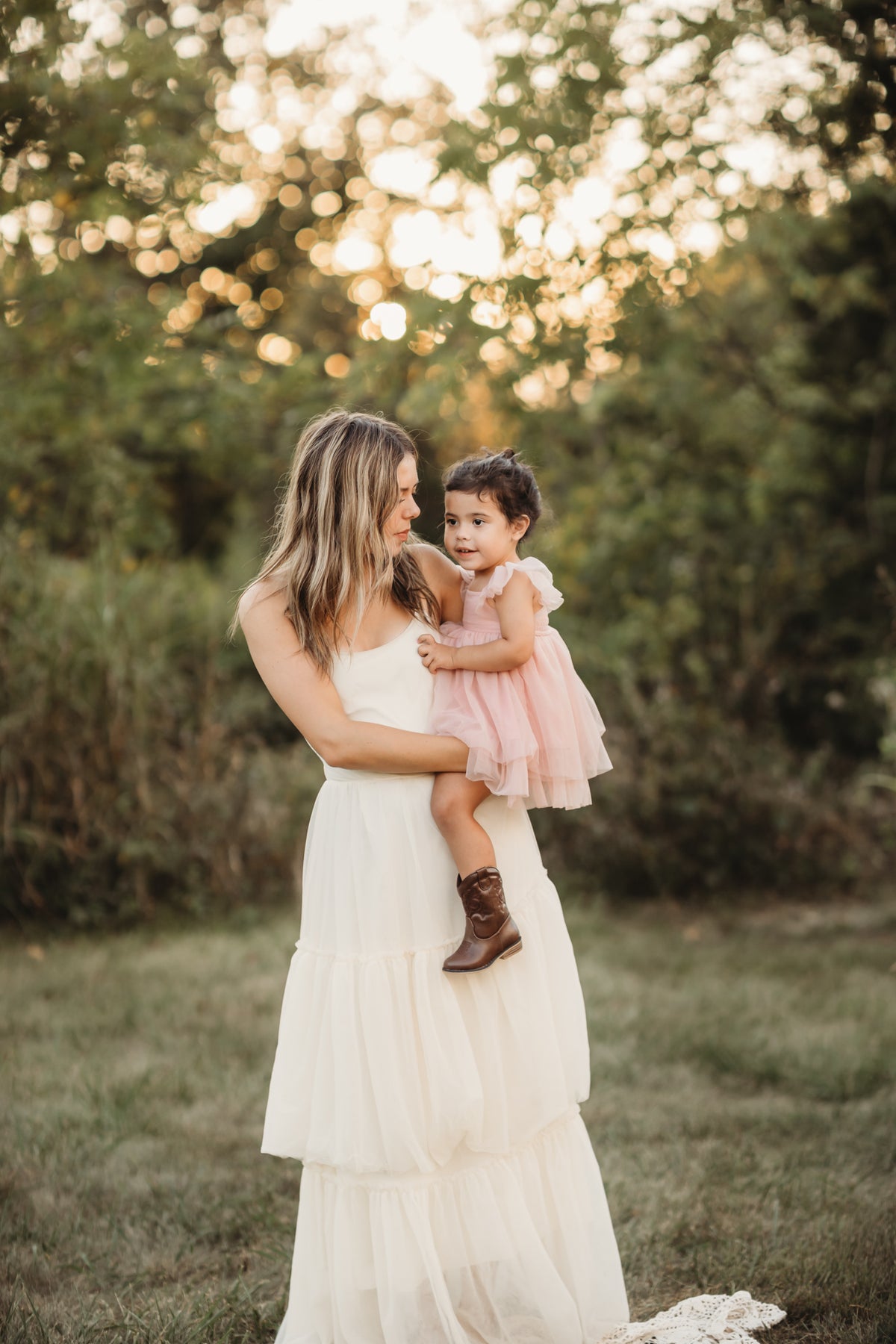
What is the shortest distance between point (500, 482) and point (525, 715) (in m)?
0.56

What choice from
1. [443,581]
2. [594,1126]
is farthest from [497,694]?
[594,1126]

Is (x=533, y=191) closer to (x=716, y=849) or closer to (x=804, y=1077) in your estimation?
(x=716, y=849)

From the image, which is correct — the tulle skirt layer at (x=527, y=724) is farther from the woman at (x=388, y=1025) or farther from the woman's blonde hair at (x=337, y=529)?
the woman's blonde hair at (x=337, y=529)

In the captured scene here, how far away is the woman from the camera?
97.4 inches

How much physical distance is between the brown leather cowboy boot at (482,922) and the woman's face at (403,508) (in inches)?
29.1

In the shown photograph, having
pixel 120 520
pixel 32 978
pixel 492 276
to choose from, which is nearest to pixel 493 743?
pixel 32 978

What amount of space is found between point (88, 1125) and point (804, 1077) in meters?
2.61

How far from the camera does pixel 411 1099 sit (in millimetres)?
2469

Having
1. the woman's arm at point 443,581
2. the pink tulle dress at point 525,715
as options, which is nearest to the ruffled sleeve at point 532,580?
the pink tulle dress at point 525,715

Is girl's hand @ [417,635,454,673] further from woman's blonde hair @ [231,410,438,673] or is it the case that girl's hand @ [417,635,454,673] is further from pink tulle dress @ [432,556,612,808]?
woman's blonde hair @ [231,410,438,673]

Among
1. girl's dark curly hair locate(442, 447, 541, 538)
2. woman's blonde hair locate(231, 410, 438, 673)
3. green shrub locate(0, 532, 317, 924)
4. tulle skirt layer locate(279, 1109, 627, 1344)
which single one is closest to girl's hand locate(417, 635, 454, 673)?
woman's blonde hair locate(231, 410, 438, 673)

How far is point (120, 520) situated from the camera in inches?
327

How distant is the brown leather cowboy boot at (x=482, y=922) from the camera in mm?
2451

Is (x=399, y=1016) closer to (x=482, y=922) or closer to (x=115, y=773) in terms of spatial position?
(x=482, y=922)
